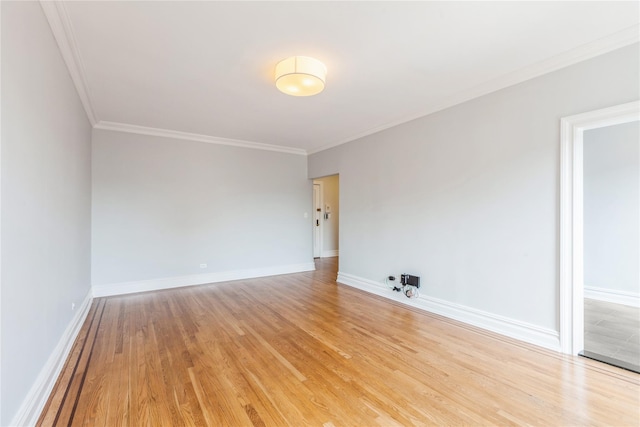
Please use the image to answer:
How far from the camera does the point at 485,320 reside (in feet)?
9.88

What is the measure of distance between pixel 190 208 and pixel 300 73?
3.49m

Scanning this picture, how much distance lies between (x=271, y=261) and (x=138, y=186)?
106 inches

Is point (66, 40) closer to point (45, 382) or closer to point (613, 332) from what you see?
point (45, 382)

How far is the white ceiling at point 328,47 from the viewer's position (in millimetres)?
1921

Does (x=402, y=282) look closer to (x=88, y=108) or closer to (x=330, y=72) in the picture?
(x=330, y=72)

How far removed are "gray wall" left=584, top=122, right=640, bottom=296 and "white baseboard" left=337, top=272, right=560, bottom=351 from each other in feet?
7.96

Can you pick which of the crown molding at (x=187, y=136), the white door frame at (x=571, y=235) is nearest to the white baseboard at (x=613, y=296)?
the white door frame at (x=571, y=235)

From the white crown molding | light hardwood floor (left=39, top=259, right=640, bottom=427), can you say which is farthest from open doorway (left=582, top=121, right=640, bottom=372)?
the white crown molding

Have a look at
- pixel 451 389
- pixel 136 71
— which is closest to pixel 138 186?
pixel 136 71

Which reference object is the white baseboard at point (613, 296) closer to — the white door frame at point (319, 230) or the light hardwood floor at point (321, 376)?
the light hardwood floor at point (321, 376)

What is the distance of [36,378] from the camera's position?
1.77 m

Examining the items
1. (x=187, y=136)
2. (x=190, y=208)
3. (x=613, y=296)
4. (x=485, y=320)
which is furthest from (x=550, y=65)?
(x=190, y=208)

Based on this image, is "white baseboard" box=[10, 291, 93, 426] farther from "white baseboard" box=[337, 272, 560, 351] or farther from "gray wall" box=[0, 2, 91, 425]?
"white baseboard" box=[337, 272, 560, 351]

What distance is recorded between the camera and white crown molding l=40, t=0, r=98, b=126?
6.19ft
